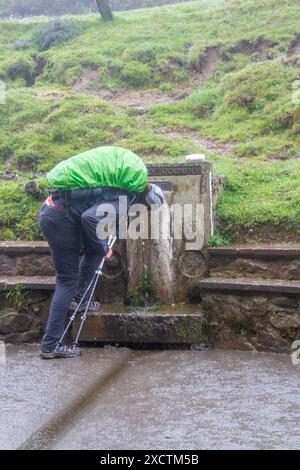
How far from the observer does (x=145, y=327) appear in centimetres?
596

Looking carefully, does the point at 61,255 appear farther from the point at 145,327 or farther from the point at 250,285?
the point at 250,285

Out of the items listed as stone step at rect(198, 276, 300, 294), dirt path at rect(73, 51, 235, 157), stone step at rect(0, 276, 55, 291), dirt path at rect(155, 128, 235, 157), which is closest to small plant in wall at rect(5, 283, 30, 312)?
stone step at rect(0, 276, 55, 291)

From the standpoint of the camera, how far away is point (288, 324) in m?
5.74

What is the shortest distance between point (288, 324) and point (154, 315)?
116 cm

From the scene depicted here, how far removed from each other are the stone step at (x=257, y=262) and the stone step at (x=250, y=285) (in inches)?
4.3

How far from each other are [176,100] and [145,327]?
7034mm

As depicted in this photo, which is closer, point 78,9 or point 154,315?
point 154,315

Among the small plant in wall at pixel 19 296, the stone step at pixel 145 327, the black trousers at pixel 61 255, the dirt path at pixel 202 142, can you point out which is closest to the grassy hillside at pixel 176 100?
the dirt path at pixel 202 142

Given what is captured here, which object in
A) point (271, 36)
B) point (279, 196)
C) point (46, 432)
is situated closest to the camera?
point (46, 432)

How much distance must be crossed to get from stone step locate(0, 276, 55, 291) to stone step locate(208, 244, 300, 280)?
1.53 metres

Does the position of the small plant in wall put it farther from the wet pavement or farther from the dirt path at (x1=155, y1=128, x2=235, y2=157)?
the dirt path at (x1=155, y1=128, x2=235, y2=157)

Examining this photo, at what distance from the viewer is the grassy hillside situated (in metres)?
7.34
